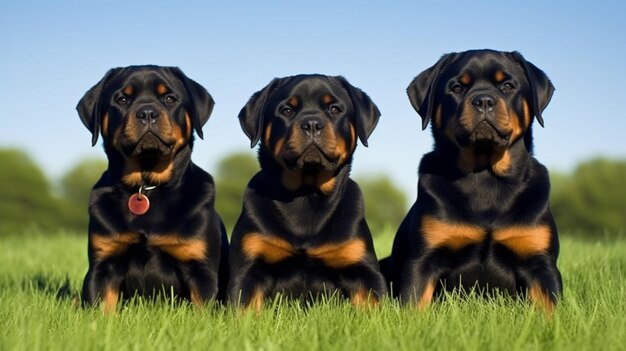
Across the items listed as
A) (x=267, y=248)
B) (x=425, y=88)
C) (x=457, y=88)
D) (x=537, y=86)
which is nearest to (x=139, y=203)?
(x=267, y=248)

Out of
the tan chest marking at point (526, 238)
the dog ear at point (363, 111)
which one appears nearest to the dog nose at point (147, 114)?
the dog ear at point (363, 111)

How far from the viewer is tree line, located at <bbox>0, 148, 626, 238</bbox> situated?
17250mm

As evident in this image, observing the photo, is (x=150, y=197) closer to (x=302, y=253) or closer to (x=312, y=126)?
(x=302, y=253)

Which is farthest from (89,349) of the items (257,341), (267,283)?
(267,283)

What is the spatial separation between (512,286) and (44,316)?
2642 millimetres

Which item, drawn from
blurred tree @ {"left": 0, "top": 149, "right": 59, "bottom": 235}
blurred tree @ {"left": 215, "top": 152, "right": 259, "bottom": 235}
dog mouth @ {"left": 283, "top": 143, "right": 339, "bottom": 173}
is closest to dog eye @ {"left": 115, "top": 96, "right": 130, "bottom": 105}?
dog mouth @ {"left": 283, "top": 143, "right": 339, "bottom": 173}

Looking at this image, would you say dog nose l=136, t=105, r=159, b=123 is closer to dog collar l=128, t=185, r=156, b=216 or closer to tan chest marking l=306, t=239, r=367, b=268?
dog collar l=128, t=185, r=156, b=216

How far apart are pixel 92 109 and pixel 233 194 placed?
1195 centimetres

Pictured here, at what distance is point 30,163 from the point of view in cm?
1812

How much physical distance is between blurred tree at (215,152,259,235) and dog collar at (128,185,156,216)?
1171 centimetres

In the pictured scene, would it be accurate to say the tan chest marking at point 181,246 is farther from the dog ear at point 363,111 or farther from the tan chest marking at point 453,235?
the tan chest marking at point 453,235

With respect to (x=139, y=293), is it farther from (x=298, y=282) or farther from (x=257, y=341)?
(x=257, y=341)

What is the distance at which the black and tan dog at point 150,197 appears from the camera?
4520 millimetres

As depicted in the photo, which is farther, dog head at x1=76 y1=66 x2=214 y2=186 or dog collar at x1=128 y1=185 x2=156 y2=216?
dog collar at x1=128 y1=185 x2=156 y2=216
